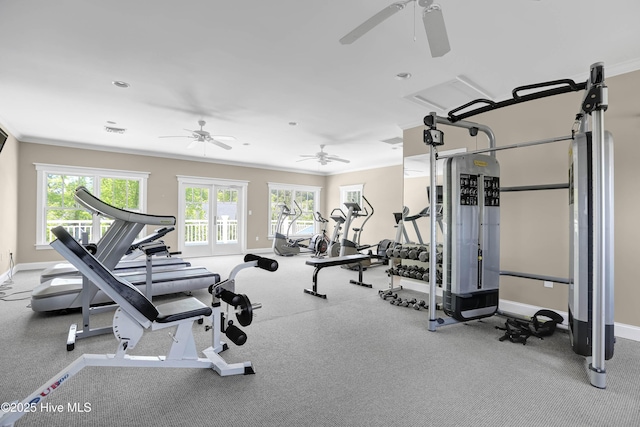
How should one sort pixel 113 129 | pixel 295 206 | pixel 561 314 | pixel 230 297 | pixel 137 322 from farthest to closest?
pixel 295 206, pixel 113 129, pixel 561 314, pixel 230 297, pixel 137 322

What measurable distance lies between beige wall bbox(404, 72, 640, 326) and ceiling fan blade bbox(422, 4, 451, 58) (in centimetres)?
224

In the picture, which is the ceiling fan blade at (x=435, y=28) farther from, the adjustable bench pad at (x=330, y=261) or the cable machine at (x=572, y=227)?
the adjustable bench pad at (x=330, y=261)

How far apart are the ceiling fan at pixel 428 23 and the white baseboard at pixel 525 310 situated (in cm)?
279

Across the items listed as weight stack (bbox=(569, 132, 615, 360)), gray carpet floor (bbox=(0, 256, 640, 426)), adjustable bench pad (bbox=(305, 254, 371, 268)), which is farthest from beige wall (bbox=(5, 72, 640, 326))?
adjustable bench pad (bbox=(305, 254, 371, 268))

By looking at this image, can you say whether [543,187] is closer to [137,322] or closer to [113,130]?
[137,322]

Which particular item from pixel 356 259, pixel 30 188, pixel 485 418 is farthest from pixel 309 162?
pixel 485 418

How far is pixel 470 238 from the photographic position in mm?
3158

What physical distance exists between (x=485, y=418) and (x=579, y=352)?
120 cm

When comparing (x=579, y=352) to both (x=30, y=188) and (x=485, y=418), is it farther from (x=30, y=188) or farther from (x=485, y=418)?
(x=30, y=188)

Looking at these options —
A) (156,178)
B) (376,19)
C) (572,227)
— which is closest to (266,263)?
(376,19)

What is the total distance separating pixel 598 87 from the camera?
6.63 ft

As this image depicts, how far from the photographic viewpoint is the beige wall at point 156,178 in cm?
592

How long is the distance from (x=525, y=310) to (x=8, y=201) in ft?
25.9

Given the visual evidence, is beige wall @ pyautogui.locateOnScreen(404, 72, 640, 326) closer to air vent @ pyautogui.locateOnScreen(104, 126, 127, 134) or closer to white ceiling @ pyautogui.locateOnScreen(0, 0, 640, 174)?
white ceiling @ pyautogui.locateOnScreen(0, 0, 640, 174)
